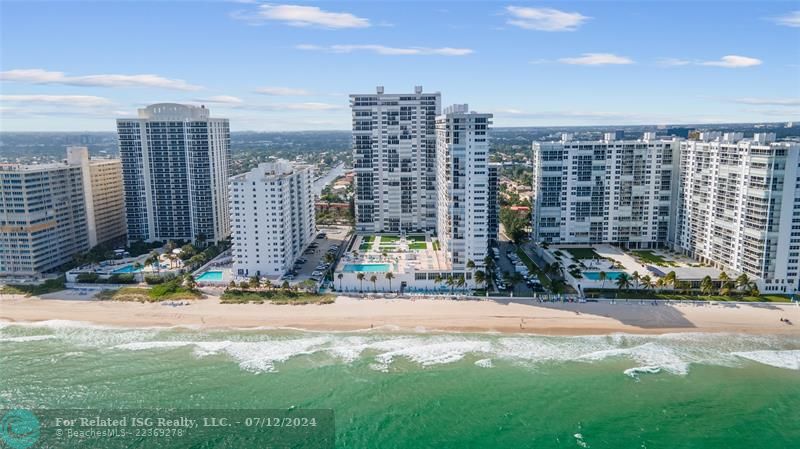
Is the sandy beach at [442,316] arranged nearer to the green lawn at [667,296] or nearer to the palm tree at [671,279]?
the green lawn at [667,296]

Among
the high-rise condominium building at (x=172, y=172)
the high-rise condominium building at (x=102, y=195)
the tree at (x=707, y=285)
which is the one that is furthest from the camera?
the high-rise condominium building at (x=172, y=172)

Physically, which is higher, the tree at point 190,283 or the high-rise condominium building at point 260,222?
the high-rise condominium building at point 260,222

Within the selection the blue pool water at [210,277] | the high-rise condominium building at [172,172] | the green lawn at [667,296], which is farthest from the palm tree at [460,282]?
the high-rise condominium building at [172,172]

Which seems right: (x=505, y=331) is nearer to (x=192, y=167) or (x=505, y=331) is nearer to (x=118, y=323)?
(x=118, y=323)

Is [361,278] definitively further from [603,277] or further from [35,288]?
[35,288]

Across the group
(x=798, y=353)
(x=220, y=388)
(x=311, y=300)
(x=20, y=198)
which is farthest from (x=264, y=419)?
(x=20, y=198)
